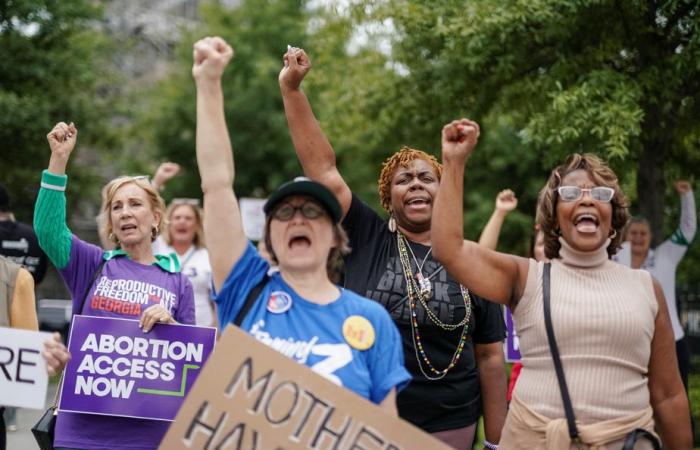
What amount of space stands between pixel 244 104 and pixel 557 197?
23.0 m

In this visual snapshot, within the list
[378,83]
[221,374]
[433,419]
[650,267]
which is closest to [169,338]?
[433,419]

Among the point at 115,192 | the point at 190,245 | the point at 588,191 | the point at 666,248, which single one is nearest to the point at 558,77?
the point at 666,248

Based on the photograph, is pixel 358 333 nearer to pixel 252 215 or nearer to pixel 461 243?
pixel 461 243

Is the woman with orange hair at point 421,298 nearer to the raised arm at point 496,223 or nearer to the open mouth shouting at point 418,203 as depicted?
the open mouth shouting at point 418,203

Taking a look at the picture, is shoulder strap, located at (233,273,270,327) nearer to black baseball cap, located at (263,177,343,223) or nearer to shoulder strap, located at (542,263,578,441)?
black baseball cap, located at (263,177,343,223)

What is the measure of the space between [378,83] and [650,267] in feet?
15.4

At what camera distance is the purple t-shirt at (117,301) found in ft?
14.8

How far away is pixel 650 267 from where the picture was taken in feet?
28.6

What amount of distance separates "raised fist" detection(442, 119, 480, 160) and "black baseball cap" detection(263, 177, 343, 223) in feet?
1.67

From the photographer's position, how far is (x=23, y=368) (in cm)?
A: 389

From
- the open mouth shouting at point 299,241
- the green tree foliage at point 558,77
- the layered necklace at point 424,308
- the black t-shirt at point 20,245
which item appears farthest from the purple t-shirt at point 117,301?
the green tree foliage at point 558,77

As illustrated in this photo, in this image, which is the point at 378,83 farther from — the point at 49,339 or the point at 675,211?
the point at 49,339

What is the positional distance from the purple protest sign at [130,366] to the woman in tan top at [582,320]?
164 centimetres

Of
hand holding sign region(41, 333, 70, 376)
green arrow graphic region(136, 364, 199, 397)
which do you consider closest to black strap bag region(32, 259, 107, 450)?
green arrow graphic region(136, 364, 199, 397)
